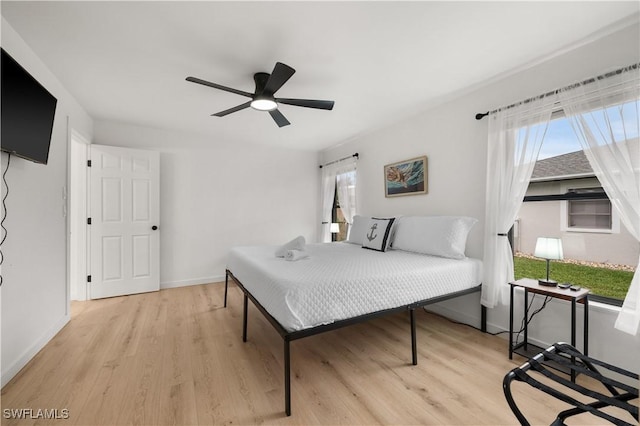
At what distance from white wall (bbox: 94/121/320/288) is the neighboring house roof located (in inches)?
148

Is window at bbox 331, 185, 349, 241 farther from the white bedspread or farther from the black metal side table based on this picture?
the black metal side table

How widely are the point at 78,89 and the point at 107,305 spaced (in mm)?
2501

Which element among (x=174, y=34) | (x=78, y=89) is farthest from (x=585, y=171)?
(x=78, y=89)

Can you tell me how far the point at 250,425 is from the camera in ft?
4.98

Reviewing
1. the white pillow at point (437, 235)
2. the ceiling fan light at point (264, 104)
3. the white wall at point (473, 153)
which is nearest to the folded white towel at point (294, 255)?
the white pillow at point (437, 235)

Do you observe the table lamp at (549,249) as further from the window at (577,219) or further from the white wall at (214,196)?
the white wall at (214,196)

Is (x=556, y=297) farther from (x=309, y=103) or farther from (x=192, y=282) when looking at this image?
(x=192, y=282)

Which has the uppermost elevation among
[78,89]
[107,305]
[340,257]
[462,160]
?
[78,89]

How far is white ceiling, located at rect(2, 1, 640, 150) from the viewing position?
1726 mm

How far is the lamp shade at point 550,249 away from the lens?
1995 mm

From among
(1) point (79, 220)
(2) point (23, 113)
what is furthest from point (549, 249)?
(1) point (79, 220)

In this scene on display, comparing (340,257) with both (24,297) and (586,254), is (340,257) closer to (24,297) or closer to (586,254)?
(586,254)

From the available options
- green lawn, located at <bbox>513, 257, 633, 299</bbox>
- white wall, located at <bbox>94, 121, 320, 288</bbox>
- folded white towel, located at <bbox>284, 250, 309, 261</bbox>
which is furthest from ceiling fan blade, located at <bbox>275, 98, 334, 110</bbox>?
white wall, located at <bbox>94, 121, 320, 288</bbox>

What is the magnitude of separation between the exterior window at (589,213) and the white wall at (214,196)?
3979 mm
